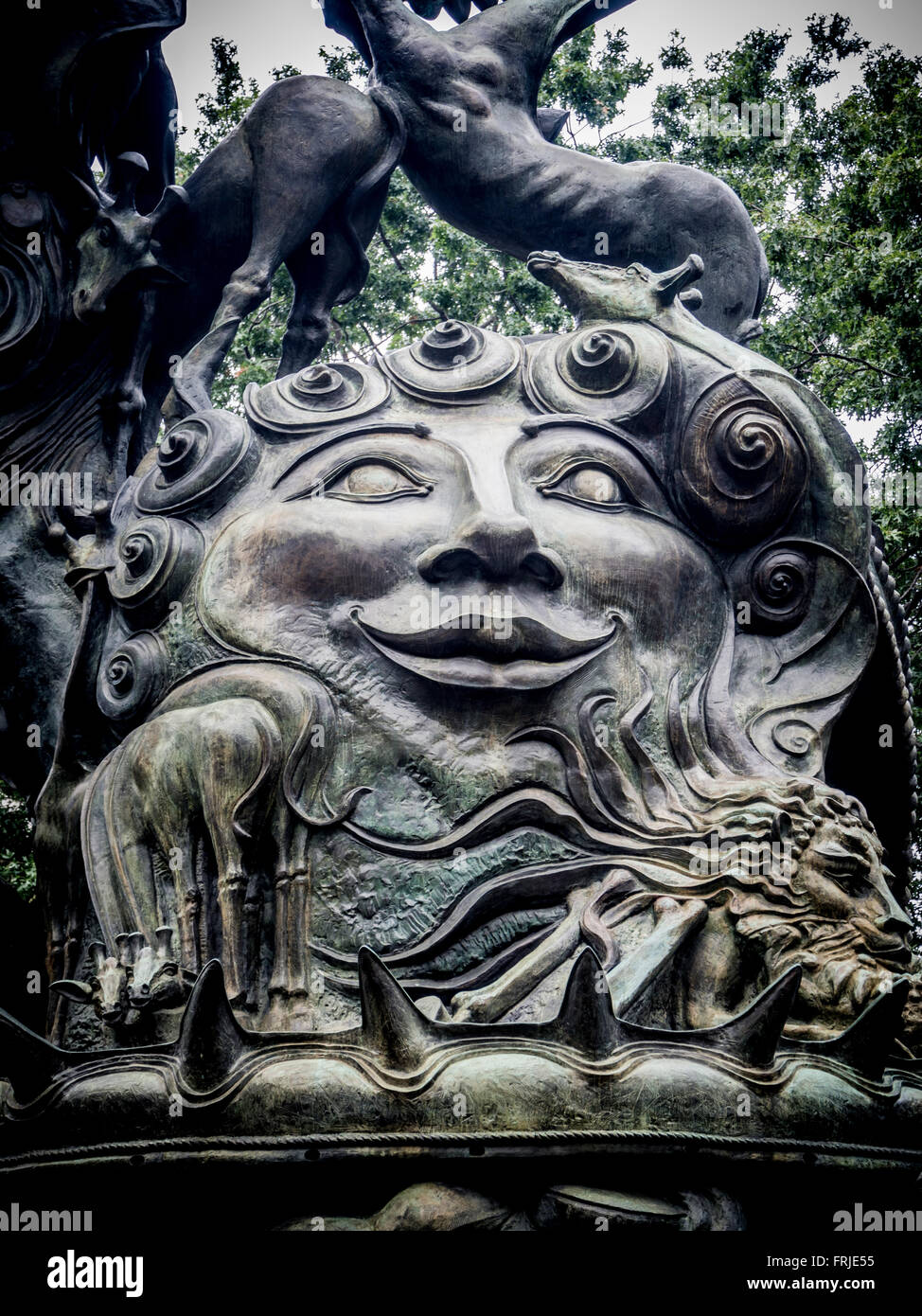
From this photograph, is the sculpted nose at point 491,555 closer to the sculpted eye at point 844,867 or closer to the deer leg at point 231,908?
the deer leg at point 231,908

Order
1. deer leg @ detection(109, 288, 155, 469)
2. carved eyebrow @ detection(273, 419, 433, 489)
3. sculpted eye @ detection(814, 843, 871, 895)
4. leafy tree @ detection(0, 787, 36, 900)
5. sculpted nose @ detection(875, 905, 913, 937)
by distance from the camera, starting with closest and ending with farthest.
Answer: sculpted nose @ detection(875, 905, 913, 937) < sculpted eye @ detection(814, 843, 871, 895) < carved eyebrow @ detection(273, 419, 433, 489) < deer leg @ detection(109, 288, 155, 469) < leafy tree @ detection(0, 787, 36, 900)

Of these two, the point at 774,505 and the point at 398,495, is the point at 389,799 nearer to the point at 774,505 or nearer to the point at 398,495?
the point at 398,495

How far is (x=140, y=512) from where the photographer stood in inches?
179

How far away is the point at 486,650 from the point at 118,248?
7.86 feet

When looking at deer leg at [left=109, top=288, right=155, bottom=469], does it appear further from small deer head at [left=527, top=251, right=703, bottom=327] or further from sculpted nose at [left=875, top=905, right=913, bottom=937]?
sculpted nose at [left=875, top=905, right=913, bottom=937]

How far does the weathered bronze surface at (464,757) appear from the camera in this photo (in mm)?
3113

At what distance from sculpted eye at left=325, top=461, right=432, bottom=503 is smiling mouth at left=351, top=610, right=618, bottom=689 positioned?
19.0 inches

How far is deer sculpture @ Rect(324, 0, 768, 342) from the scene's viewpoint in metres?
5.38

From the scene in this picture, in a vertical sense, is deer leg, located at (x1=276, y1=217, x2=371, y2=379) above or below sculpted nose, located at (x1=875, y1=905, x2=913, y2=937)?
above

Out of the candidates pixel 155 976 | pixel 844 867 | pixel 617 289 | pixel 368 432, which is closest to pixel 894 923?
pixel 844 867

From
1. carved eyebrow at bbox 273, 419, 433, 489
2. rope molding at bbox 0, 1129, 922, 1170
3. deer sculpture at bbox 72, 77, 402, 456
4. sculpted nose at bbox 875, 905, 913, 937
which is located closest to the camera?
rope molding at bbox 0, 1129, 922, 1170

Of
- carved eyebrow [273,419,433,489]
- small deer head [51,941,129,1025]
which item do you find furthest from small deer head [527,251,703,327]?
small deer head [51,941,129,1025]

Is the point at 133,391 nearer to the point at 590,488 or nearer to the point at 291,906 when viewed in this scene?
the point at 590,488

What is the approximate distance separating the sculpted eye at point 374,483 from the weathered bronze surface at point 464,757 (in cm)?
2
